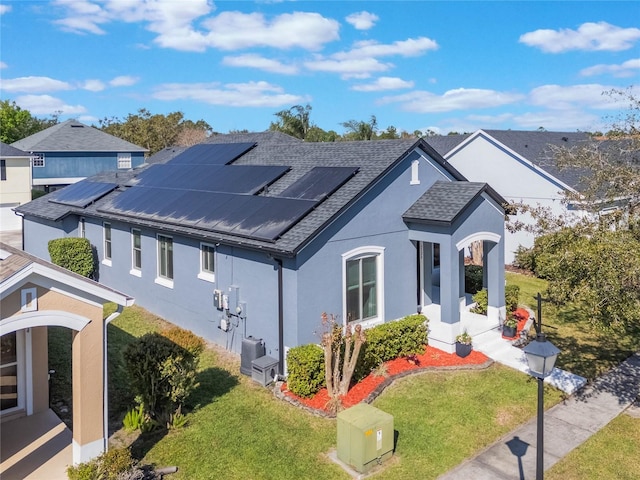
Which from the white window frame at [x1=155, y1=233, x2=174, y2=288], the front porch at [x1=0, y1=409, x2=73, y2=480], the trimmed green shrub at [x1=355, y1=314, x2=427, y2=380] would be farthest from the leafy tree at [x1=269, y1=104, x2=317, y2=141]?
the front porch at [x1=0, y1=409, x2=73, y2=480]

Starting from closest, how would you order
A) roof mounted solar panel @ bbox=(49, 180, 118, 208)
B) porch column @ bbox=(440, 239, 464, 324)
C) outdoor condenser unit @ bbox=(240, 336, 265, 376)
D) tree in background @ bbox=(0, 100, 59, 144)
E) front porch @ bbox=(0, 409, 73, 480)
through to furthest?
1. front porch @ bbox=(0, 409, 73, 480)
2. outdoor condenser unit @ bbox=(240, 336, 265, 376)
3. porch column @ bbox=(440, 239, 464, 324)
4. roof mounted solar panel @ bbox=(49, 180, 118, 208)
5. tree in background @ bbox=(0, 100, 59, 144)

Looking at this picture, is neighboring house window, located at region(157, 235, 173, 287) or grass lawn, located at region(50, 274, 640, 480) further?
neighboring house window, located at region(157, 235, 173, 287)

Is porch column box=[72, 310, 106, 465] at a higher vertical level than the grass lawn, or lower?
higher

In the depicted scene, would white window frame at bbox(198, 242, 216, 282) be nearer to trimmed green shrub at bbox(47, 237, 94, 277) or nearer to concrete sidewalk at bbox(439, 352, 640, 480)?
trimmed green shrub at bbox(47, 237, 94, 277)

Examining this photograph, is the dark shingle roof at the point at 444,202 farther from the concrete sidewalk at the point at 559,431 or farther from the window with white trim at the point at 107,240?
the window with white trim at the point at 107,240

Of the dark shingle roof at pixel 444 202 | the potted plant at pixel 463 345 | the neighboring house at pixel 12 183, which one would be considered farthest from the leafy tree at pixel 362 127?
the potted plant at pixel 463 345

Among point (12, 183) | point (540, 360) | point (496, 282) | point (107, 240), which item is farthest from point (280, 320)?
point (12, 183)

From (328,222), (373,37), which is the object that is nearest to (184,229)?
(328,222)
